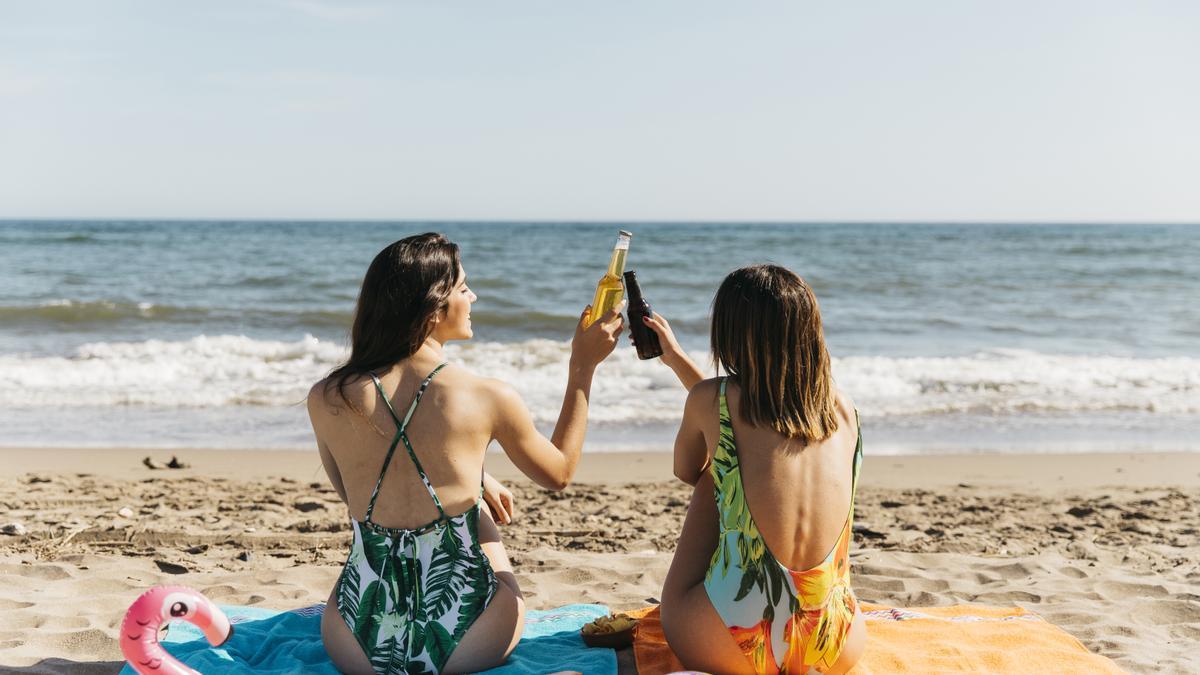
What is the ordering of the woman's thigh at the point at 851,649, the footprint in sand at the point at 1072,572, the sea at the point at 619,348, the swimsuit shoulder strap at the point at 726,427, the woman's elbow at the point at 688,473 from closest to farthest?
1. the swimsuit shoulder strap at the point at 726,427
2. the woman's thigh at the point at 851,649
3. the woman's elbow at the point at 688,473
4. the footprint in sand at the point at 1072,572
5. the sea at the point at 619,348

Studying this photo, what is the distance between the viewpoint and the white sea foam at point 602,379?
9.82 metres

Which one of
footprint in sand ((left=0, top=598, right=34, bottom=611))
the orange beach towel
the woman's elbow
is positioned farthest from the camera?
footprint in sand ((left=0, top=598, right=34, bottom=611))

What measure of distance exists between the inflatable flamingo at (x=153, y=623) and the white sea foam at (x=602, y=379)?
20.4 feet

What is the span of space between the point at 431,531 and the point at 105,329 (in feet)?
44.5

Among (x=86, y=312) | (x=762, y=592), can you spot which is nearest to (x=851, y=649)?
(x=762, y=592)

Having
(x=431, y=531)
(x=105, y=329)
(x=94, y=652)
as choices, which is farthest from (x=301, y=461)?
(x=105, y=329)

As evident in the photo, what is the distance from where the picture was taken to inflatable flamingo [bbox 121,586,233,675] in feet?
9.46

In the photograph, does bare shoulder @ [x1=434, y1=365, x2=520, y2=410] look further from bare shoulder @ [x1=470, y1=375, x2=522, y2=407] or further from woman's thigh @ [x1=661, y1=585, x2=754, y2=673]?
woman's thigh @ [x1=661, y1=585, x2=754, y2=673]

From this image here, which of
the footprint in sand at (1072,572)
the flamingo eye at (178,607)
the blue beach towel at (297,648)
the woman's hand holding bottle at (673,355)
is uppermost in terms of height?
the woman's hand holding bottle at (673,355)

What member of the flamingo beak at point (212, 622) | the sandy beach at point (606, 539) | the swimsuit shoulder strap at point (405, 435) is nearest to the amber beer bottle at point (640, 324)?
the swimsuit shoulder strap at point (405, 435)

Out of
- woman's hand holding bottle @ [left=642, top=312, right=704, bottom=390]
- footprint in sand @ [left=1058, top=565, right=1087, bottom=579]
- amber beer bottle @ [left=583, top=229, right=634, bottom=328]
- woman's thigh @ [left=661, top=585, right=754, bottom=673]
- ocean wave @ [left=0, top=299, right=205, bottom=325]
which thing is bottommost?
ocean wave @ [left=0, top=299, right=205, bottom=325]

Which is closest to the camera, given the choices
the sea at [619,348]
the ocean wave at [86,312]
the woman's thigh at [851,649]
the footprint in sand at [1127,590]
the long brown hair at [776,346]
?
the long brown hair at [776,346]

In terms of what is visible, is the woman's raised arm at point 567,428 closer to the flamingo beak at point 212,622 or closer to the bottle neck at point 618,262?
the bottle neck at point 618,262

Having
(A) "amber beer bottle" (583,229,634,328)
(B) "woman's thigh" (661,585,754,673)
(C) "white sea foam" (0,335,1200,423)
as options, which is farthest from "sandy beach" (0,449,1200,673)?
(C) "white sea foam" (0,335,1200,423)
